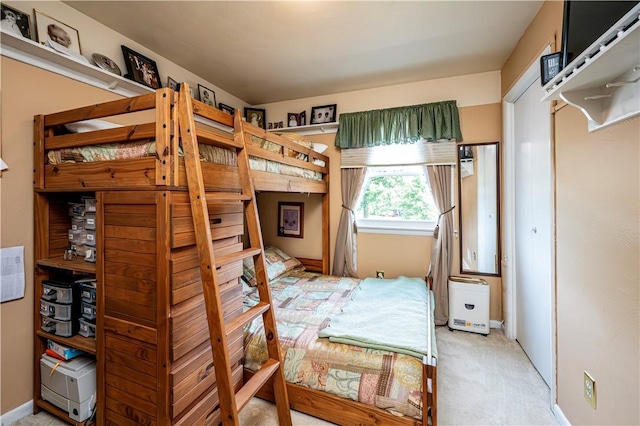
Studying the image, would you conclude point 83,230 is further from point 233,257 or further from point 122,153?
point 233,257

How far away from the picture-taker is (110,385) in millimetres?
1386

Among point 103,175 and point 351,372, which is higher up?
point 103,175

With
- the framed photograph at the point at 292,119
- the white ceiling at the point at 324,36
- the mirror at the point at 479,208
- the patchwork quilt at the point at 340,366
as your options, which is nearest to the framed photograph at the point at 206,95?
the white ceiling at the point at 324,36

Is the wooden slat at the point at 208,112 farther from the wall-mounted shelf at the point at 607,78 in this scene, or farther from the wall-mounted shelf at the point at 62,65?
the wall-mounted shelf at the point at 607,78

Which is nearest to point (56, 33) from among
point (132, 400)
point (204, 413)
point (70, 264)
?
point (70, 264)

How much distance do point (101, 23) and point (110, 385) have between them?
2545 millimetres

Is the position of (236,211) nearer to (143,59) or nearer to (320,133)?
(143,59)

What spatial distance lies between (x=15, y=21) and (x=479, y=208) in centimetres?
391

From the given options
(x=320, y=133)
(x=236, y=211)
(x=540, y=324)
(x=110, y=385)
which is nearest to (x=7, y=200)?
(x=110, y=385)

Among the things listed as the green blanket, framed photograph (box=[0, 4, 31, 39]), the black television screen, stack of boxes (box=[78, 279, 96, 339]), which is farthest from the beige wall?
framed photograph (box=[0, 4, 31, 39])

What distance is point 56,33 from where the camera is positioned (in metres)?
1.72

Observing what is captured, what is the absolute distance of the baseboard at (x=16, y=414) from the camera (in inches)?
60.9

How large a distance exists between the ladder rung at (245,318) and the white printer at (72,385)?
1032 millimetres

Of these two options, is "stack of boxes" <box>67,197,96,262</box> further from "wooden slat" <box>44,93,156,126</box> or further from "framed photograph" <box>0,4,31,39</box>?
"framed photograph" <box>0,4,31,39</box>
